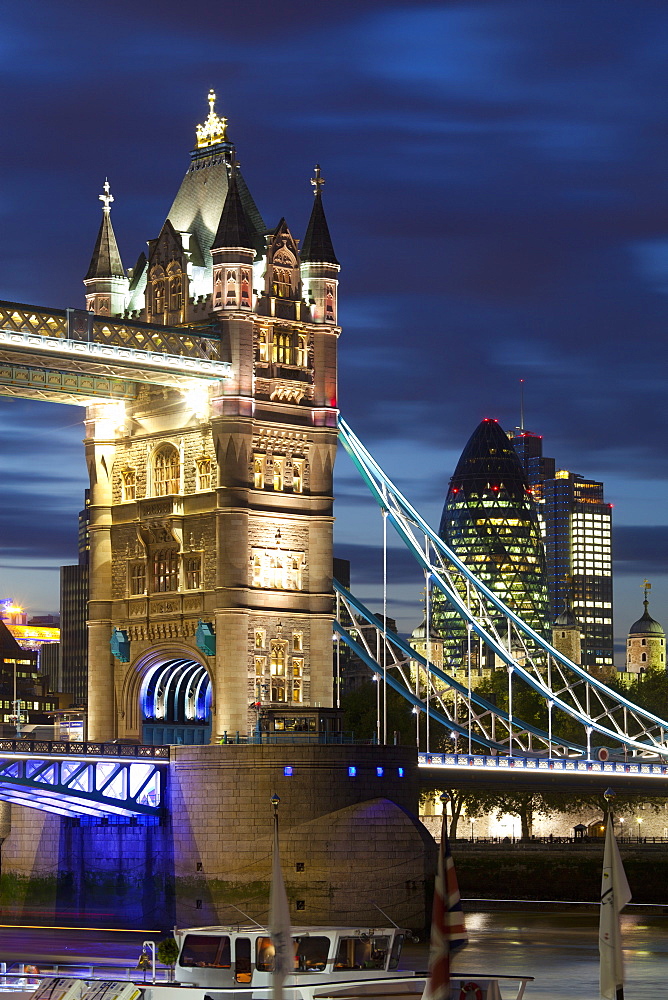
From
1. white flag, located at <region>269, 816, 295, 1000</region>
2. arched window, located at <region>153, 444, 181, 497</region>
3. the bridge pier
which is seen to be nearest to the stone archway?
arched window, located at <region>153, 444, 181, 497</region>

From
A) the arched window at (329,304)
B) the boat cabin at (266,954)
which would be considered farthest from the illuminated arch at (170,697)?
the boat cabin at (266,954)

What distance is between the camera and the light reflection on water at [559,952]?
62.7 m

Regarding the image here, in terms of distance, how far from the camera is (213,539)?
281 feet

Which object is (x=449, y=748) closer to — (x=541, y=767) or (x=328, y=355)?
(x=541, y=767)

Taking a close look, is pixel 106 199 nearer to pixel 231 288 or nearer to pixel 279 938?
pixel 231 288

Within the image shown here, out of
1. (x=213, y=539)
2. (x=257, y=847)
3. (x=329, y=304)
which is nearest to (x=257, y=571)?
(x=213, y=539)

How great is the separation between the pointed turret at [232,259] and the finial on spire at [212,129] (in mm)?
5018

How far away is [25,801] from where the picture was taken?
77312 millimetres

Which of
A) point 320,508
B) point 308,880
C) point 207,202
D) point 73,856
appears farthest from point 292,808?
point 207,202

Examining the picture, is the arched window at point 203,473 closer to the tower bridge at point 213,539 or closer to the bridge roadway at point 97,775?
the tower bridge at point 213,539

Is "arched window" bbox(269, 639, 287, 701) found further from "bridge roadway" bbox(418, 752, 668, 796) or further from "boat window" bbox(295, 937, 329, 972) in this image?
"boat window" bbox(295, 937, 329, 972)

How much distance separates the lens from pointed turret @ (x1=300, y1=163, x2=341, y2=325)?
293ft

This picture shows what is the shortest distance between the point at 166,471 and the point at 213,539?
4436mm

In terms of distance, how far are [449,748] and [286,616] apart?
205 ft
